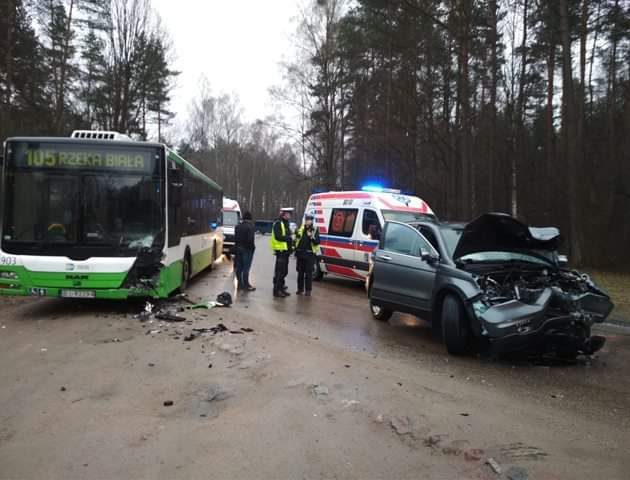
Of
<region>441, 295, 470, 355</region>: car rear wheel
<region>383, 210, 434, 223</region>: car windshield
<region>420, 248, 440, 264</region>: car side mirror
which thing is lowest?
<region>441, 295, 470, 355</region>: car rear wheel

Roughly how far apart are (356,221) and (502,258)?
6.22 m

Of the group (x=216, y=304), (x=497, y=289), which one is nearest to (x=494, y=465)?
(x=497, y=289)

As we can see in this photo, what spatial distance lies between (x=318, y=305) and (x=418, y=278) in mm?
3299

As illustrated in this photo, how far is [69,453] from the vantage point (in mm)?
3678

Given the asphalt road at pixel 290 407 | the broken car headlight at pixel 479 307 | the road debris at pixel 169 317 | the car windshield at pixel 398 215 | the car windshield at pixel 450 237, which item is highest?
the car windshield at pixel 398 215

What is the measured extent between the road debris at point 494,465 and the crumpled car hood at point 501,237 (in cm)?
351

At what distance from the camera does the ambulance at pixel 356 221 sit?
12.1m

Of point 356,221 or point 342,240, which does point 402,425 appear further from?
point 342,240

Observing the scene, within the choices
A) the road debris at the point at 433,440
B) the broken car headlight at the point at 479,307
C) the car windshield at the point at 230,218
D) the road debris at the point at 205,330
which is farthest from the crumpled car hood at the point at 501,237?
the car windshield at the point at 230,218

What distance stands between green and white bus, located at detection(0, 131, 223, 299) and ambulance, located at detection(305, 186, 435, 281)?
196 inches

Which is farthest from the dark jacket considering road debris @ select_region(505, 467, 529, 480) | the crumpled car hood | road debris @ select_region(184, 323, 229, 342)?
road debris @ select_region(505, 467, 529, 480)

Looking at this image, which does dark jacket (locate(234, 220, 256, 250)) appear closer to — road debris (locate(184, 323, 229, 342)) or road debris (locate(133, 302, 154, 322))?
road debris (locate(133, 302, 154, 322))

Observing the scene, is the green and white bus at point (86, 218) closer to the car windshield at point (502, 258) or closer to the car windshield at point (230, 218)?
the car windshield at point (502, 258)

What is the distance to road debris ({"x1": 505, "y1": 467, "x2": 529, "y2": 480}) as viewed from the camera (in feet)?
10.8
